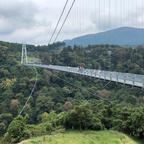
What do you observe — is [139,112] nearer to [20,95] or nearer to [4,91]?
[20,95]

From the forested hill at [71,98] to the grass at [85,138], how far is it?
55 cm

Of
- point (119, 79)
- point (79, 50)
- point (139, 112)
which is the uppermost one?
point (79, 50)

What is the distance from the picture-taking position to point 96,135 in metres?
6.79

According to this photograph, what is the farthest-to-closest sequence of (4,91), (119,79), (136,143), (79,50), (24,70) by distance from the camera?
1. (79,50)
2. (24,70)
3. (4,91)
4. (119,79)
5. (136,143)

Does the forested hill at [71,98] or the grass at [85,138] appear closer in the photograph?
the grass at [85,138]

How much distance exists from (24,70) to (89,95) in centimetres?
1152

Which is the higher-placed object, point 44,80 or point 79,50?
point 79,50

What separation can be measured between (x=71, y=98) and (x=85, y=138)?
557 inches

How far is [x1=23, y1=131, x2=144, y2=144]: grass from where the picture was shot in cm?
554

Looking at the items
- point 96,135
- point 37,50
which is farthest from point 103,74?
point 37,50

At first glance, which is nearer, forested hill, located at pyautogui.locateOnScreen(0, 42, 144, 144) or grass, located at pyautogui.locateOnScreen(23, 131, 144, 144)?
grass, located at pyautogui.locateOnScreen(23, 131, 144, 144)

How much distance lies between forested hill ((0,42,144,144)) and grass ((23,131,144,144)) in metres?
0.55

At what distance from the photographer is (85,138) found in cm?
633

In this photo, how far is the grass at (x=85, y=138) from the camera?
5539mm
